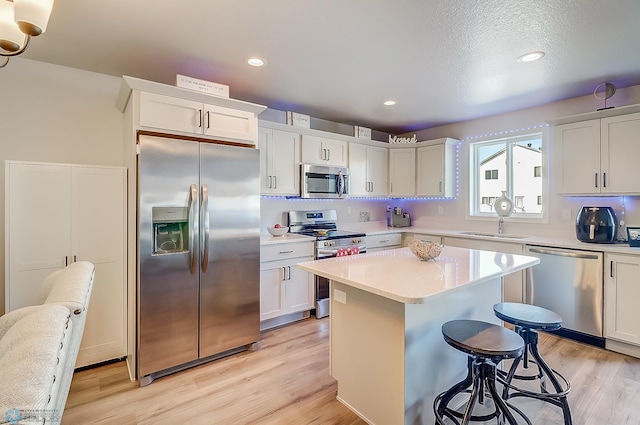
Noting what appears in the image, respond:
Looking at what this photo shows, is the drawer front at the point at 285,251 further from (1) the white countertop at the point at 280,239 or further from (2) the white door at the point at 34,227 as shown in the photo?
(2) the white door at the point at 34,227

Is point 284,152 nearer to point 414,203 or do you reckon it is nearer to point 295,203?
point 295,203

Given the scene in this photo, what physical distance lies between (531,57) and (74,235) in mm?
3880

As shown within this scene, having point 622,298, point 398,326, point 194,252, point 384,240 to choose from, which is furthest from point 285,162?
point 622,298

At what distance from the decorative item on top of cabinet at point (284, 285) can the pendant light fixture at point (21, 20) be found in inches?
88.9

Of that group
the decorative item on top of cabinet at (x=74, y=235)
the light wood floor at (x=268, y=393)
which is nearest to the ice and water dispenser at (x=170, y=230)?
the decorative item on top of cabinet at (x=74, y=235)

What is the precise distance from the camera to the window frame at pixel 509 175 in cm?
377

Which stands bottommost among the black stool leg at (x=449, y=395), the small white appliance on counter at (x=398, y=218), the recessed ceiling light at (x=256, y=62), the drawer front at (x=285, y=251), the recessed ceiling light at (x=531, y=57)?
the black stool leg at (x=449, y=395)

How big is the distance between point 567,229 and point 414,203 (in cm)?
210

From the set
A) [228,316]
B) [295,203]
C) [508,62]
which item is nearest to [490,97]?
[508,62]

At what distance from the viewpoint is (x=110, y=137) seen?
2.88 m

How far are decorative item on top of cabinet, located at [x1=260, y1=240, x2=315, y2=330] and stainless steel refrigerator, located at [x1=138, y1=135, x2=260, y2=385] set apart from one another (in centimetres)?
40

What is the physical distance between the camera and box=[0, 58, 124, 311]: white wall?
8.20ft

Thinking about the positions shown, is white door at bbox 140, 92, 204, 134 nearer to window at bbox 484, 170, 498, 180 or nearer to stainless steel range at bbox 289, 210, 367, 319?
stainless steel range at bbox 289, 210, 367, 319

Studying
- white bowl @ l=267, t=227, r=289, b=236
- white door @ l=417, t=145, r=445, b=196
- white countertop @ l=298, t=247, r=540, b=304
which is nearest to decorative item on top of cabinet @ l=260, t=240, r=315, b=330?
white bowl @ l=267, t=227, r=289, b=236
